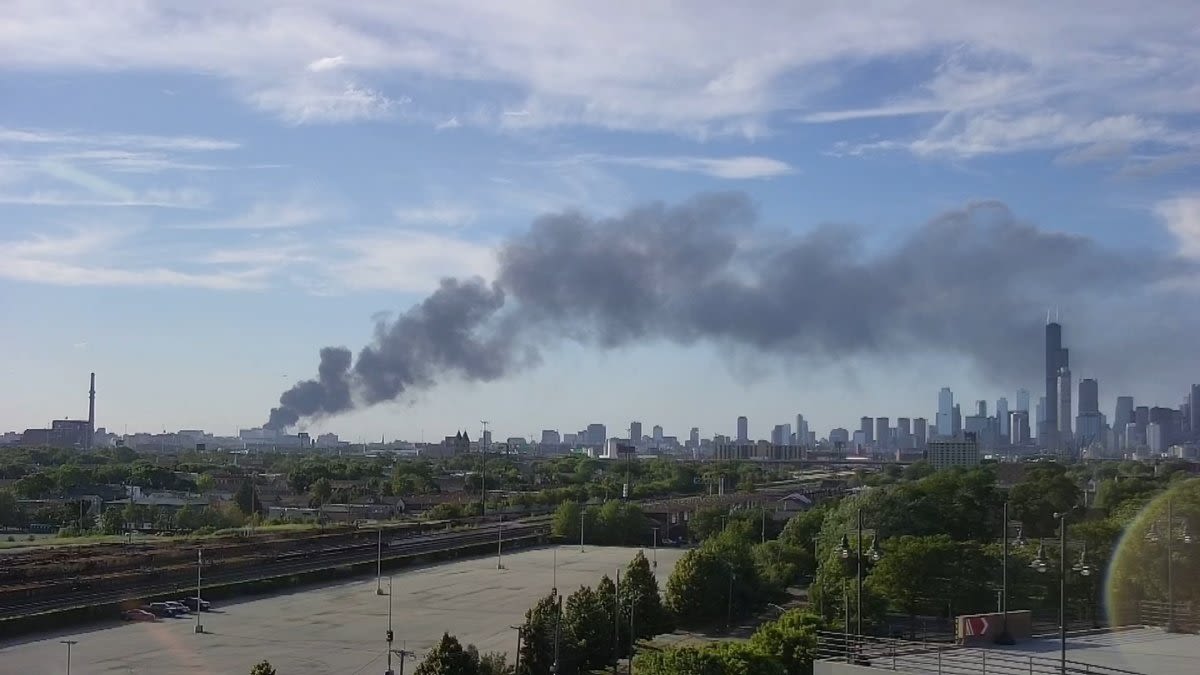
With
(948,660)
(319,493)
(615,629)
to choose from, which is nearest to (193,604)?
(615,629)

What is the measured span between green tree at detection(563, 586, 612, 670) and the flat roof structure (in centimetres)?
217

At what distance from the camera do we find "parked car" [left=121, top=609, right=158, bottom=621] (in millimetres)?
27969

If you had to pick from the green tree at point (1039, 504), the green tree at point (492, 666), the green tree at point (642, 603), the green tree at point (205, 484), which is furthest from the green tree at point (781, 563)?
the green tree at point (205, 484)

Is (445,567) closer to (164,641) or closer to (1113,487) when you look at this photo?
(164,641)

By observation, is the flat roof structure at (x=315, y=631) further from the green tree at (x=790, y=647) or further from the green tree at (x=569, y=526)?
the green tree at (x=569, y=526)

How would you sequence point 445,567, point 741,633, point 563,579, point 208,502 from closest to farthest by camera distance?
point 741,633, point 563,579, point 445,567, point 208,502

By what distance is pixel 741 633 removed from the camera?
89.7 ft

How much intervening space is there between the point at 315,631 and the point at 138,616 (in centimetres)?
484

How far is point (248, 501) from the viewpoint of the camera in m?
64.0

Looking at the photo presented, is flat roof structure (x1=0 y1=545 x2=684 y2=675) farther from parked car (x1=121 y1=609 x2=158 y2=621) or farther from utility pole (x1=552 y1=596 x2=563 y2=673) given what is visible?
utility pole (x1=552 y1=596 x2=563 y2=673)

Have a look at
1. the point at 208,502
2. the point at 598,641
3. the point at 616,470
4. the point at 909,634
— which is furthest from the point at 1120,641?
the point at 616,470

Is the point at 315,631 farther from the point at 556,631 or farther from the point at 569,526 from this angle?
the point at 569,526

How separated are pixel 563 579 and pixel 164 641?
14.9 metres

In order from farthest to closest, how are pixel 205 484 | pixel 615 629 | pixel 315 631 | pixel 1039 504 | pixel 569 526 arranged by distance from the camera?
pixel 205 484 < pixel 569 526 < pixel 1039 504 < pixel 315 631 < pixel 615 629
